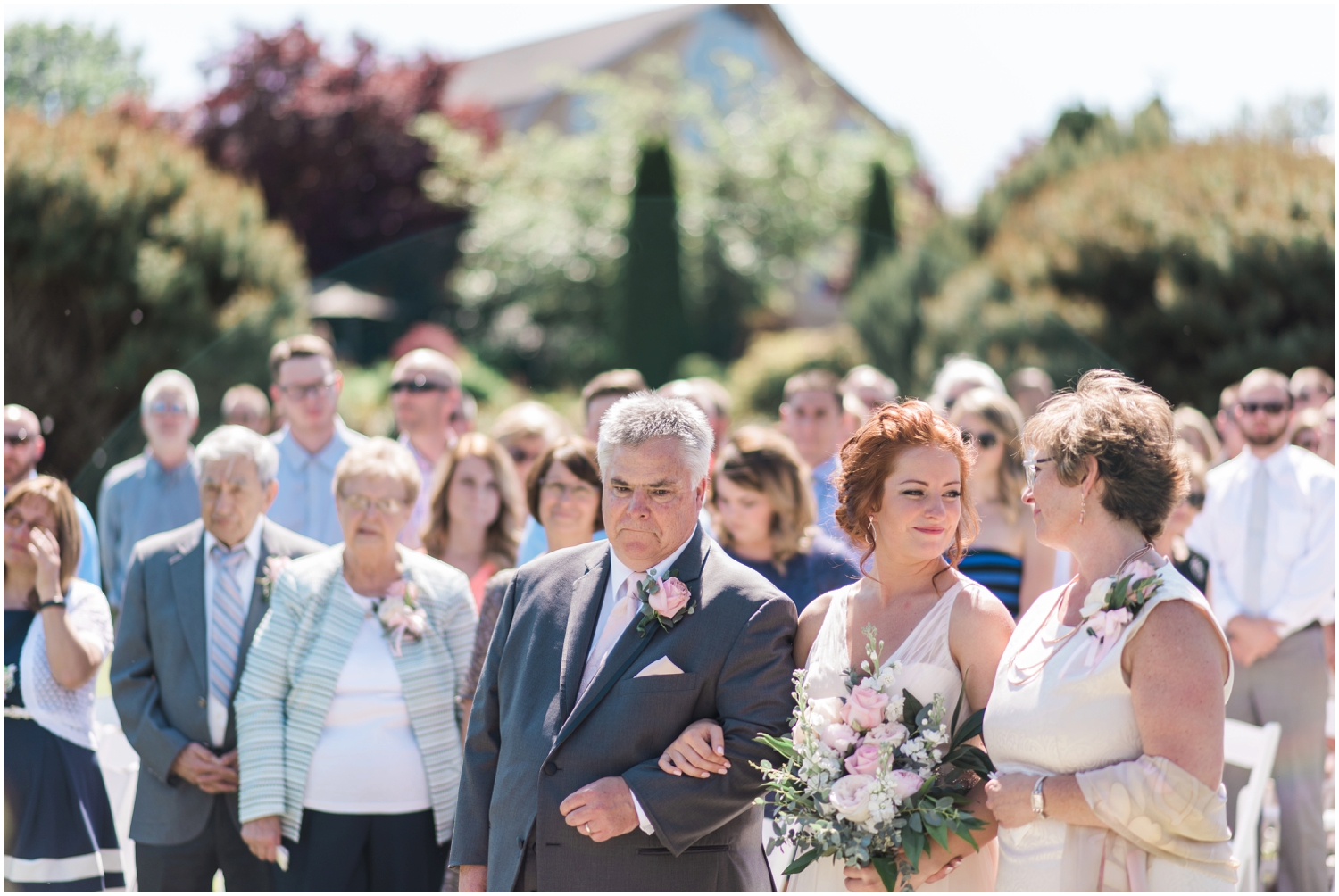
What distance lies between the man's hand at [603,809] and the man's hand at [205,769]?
6.34ft

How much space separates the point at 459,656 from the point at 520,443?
6.62 ft

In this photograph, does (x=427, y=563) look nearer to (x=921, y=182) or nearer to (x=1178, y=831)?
(x=1178, y=831)

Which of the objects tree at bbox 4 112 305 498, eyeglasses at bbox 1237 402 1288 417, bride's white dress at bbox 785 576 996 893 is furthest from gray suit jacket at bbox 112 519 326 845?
tree at bbox 4 112 305 498

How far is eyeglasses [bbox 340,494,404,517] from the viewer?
4.45 m

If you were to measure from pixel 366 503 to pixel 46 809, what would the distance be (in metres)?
1.80

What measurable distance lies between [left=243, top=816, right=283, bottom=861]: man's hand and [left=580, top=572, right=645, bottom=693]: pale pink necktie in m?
1.68

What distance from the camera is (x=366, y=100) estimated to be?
99.0ft

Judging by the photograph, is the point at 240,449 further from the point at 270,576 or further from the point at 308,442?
the point at 308,442

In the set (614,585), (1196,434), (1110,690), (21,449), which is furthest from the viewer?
(1196,434)

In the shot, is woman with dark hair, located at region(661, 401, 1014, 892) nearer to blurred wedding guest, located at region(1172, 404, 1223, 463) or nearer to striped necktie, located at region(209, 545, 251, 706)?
striped necktie, located at region(209, 545, 251, 706)

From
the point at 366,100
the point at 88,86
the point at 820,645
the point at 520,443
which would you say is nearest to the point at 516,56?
the point at 366,100

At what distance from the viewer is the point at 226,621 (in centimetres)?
466

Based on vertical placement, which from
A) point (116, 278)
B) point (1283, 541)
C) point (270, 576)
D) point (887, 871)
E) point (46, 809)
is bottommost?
point (46, 809)

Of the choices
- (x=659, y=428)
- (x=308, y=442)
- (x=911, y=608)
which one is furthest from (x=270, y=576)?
(x=911, y=608)
